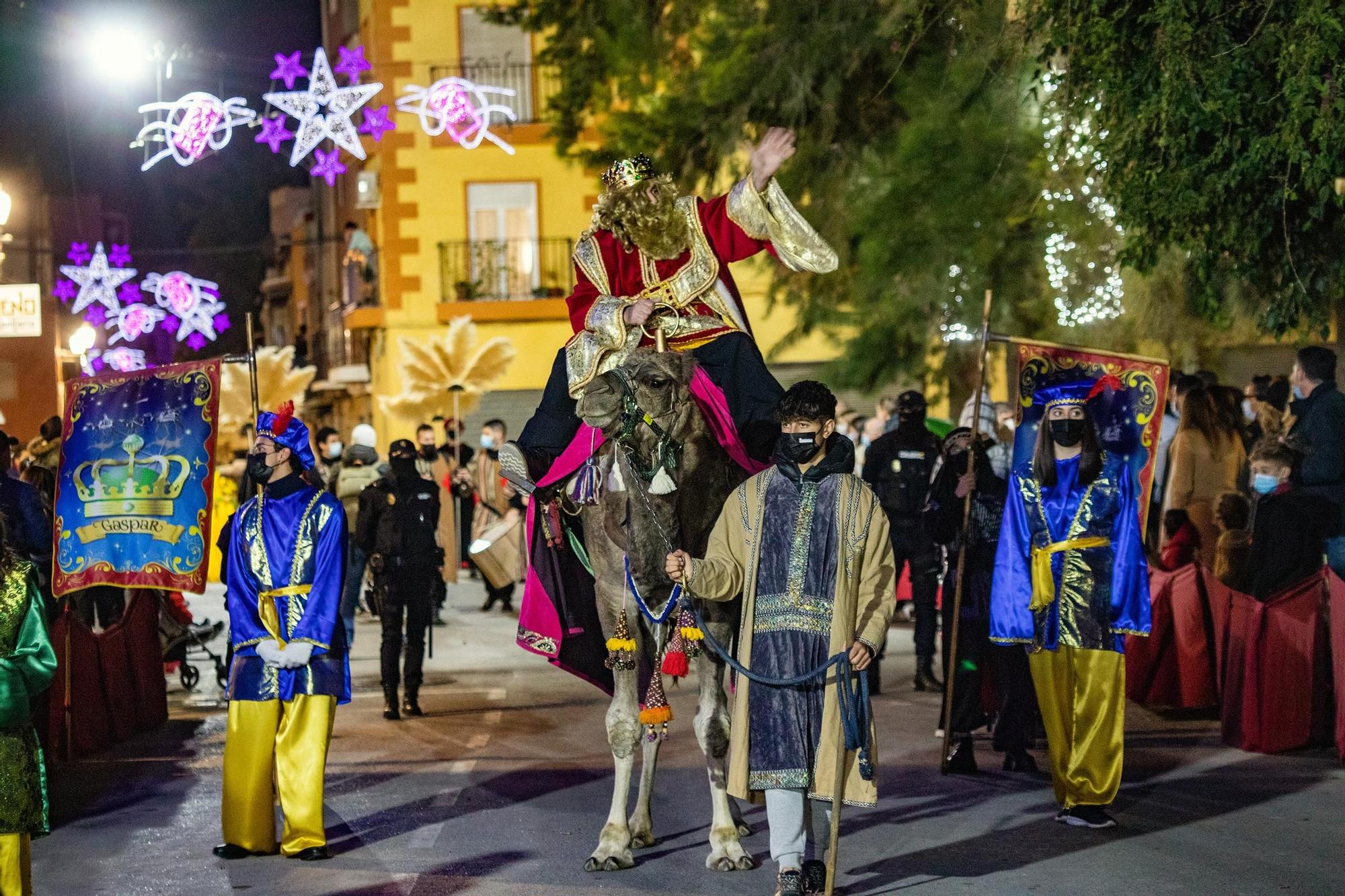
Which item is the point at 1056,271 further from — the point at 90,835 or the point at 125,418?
the point at 90,835

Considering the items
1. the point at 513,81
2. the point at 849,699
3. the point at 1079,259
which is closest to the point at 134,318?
the point at 513,81

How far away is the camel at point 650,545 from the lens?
7.34 metres

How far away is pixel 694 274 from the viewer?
27.6 feet

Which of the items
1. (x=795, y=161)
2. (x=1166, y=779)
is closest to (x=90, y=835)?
(x=1166, y=779)

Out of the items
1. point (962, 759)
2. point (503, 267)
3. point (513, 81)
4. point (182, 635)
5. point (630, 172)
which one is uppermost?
point (513, 81)

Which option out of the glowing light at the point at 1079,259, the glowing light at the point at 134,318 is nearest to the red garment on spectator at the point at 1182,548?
the glowing light at the point at 1079,259

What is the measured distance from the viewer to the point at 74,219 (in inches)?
1886

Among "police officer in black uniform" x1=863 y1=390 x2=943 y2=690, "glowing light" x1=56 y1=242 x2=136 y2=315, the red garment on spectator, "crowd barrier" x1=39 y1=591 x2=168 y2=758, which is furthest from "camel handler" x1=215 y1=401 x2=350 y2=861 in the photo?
"glowing light" x1=56 y1=242 x2=136 y2=315

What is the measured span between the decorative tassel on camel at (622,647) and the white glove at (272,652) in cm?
146

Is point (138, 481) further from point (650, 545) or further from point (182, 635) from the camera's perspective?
point (650, 545)

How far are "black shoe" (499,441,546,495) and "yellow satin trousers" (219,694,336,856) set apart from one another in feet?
4.38

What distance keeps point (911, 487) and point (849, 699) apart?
21.4 feet

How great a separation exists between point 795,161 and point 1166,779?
34.0ft

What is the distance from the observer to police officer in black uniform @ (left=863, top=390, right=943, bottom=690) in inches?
499
